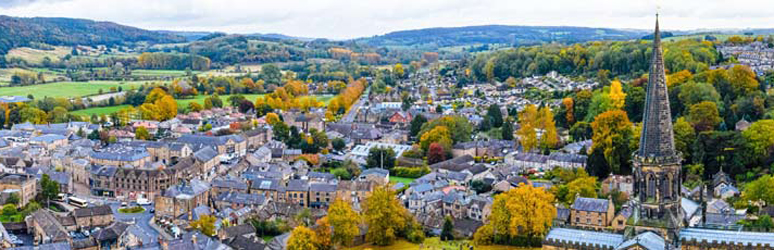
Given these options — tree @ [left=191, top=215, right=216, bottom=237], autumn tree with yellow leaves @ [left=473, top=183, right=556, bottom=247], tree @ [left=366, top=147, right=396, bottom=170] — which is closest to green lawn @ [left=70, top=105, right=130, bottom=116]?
tree @ [left=366, top=147, right=396, bottom=170]

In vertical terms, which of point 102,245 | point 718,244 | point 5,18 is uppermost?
point 5,18

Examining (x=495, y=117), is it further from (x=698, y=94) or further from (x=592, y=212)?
(x=592, y=212)

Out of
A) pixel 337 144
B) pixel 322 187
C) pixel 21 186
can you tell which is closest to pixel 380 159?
pixel 337 144

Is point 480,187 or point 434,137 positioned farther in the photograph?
point 434,137

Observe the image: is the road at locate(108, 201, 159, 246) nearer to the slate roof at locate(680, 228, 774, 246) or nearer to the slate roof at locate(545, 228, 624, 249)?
the slate roof at locate(545, 228, 624, 249)

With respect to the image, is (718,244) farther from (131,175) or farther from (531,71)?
(531,71)

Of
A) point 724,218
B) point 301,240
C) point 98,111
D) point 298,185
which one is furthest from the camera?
point 98,111

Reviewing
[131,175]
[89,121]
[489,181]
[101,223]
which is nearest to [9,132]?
[89,121]
